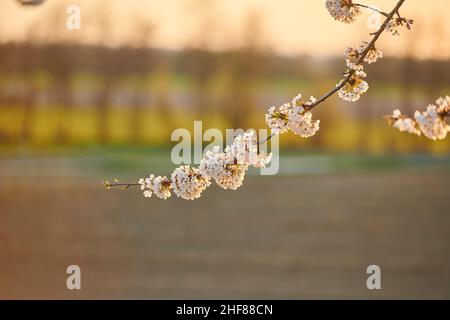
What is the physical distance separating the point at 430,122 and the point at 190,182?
0.57 meters

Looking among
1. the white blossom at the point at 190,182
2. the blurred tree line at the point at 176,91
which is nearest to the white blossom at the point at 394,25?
the white blossom at the point at 190,182

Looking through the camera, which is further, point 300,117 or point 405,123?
point 300,117

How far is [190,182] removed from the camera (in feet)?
6.25

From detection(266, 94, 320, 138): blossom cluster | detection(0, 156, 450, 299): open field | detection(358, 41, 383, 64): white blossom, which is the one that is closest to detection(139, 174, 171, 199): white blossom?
detection(266, 94, 320, 138): blossom cluster

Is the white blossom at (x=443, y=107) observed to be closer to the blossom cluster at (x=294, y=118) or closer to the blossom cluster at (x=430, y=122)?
the blossom cluster at (x=430, y=122)

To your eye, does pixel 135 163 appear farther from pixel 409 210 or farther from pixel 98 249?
pixel 98 249

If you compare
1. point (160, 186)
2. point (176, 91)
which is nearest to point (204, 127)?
point (176, 91)

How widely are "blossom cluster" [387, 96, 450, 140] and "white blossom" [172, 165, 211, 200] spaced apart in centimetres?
49

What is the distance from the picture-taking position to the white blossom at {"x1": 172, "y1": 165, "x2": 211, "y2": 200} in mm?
1901

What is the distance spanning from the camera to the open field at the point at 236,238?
8117 millimetres

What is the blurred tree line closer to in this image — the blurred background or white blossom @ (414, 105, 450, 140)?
the blurred background

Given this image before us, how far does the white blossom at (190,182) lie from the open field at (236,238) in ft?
17.9

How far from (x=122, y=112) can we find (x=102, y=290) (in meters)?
9.97

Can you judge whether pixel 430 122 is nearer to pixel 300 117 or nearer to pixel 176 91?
pixel 300 117
